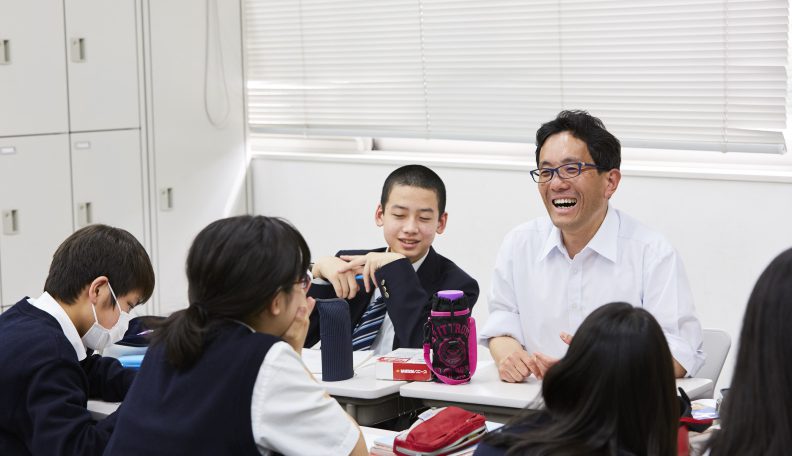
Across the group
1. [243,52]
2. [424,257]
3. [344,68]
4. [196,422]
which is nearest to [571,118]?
[424,257]

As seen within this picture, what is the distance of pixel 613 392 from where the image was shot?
1.66 m

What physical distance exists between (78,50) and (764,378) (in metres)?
4.00

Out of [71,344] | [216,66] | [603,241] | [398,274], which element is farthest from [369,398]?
[216,66]

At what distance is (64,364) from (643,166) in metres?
3.00

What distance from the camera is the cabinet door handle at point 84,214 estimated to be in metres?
4.90

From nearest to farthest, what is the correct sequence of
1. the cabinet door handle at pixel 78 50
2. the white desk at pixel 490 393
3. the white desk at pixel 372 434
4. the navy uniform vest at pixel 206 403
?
the navy uniform vest at pixel 206 403 < the white desk at pixel 372 434 < the white desk at pixel 490 393 < the cabinet door handle at pixel 78 50

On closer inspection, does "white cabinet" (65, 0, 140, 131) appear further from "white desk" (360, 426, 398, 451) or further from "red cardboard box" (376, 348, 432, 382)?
"white desk" (360, 426, 398, 451)

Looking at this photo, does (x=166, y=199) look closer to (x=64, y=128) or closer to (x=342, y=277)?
(x=64, y=128)

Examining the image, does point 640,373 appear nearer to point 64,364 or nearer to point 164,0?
point 64,364

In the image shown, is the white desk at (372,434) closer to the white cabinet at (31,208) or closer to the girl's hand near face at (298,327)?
the girl's hand near face at (298,327)

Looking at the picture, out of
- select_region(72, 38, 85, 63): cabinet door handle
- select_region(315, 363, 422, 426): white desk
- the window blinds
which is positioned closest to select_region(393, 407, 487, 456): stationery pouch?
select_region(315, 363, 422, 426): white desk

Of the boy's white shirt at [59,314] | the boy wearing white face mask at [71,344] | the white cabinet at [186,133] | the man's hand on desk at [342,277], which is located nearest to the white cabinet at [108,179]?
the white cabinet at [186,133]

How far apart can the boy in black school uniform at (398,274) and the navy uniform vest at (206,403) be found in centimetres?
133

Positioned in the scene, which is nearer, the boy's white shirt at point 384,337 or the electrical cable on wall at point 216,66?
the boy's white shirt at point 384,337
